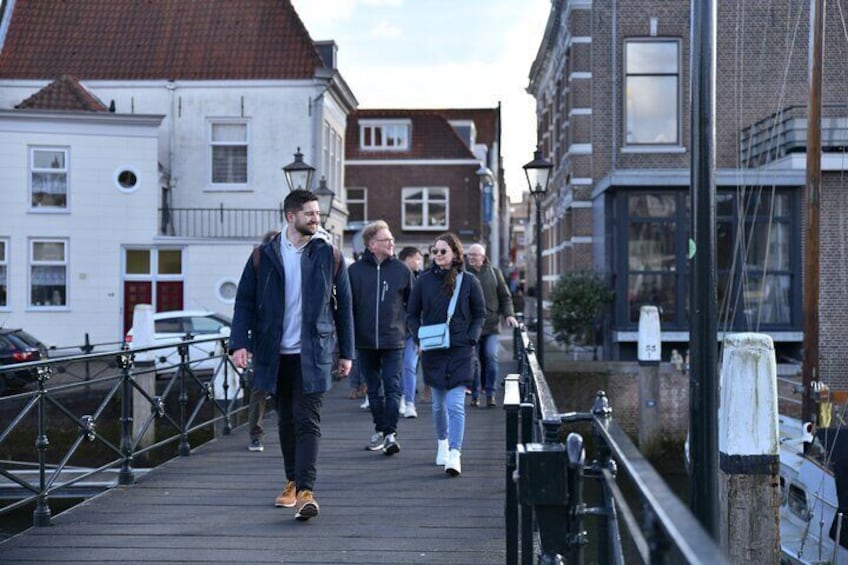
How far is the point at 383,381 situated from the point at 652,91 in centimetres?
1703

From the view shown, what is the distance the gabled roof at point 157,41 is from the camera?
30.3 m

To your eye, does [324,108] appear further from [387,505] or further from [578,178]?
[387,505]

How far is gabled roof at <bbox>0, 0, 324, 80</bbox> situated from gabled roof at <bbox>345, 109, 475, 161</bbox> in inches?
703

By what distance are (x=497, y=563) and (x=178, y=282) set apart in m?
23.4

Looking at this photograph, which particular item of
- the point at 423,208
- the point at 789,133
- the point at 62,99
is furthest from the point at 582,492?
the point at 423,208

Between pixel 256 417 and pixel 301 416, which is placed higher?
pixel 301 416

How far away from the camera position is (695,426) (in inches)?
217

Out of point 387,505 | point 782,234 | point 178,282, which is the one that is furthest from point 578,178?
point 387,505

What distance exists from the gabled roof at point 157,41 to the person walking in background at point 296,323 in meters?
24.0

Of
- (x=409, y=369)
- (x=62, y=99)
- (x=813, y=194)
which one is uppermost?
(x=62, y=99)

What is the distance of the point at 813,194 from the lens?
18.6 m

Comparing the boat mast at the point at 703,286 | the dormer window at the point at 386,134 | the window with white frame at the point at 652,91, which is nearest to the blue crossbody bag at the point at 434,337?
the boat mast at the point at 703,286

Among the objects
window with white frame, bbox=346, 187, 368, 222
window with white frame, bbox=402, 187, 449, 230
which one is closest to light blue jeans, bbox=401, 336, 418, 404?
window with white frame, bbox=402, 187, 449, 230

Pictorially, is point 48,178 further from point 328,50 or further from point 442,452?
point 442,452
